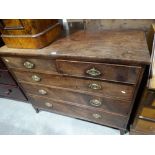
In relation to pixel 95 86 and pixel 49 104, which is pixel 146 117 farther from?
pixel 49 104

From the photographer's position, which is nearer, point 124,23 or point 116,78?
point 116,78

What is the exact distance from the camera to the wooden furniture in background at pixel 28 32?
0.83 metres

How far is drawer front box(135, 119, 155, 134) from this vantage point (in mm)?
1037

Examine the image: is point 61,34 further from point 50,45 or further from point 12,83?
point 12,83

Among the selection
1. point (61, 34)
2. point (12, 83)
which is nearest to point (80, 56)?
point (61, 34)

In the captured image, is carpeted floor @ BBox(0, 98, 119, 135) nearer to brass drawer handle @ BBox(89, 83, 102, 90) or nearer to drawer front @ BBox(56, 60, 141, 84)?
brass drawer handle @ BBox(89, 83, 102, 90)

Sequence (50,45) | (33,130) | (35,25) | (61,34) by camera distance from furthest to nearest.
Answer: (33,130), (61,34), (50,45), (35,25)

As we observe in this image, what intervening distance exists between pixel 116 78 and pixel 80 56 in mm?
253

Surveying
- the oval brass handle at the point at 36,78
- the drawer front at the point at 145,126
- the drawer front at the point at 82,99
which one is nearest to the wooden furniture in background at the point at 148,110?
the drawer front at the point at 145,126

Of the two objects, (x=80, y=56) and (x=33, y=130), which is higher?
(x=80, y=56)

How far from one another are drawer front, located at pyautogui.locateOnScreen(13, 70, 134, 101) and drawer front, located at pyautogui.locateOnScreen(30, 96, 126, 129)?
257 millimetres
